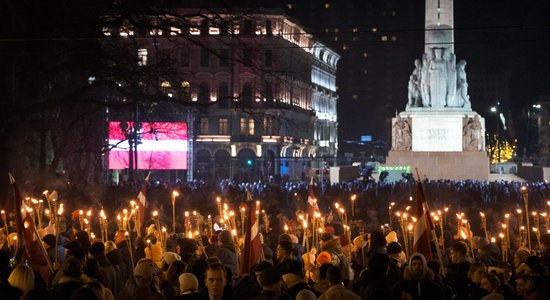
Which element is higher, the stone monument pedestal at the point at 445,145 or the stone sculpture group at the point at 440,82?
the stone sculpture group at the point at 440,82

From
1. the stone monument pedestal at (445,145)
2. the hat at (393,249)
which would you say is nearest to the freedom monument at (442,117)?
the stone monument pedestal at (445,145)

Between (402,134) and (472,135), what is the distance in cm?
310

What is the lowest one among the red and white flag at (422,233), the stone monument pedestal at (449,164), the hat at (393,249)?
the hat at (393,249)

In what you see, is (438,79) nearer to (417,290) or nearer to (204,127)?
(417,290)

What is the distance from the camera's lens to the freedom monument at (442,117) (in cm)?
4359

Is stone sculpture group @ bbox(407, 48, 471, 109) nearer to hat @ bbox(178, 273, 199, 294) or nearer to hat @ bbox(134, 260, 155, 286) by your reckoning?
hat @ bbox(134, 260, 155, 286)

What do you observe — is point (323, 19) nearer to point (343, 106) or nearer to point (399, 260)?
point (343, 106)

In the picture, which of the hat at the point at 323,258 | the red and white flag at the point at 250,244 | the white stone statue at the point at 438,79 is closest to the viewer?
the red and white flag at the point at 250,244

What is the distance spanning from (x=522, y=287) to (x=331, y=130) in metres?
113

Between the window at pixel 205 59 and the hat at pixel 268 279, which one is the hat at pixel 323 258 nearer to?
the hat at pixel 268 279

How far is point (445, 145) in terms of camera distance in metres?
44.1

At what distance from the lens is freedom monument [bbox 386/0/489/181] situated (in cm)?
4359

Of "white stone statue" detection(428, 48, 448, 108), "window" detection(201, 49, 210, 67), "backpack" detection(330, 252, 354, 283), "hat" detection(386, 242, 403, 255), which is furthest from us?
"window" detection(201, 49, 210, 67)

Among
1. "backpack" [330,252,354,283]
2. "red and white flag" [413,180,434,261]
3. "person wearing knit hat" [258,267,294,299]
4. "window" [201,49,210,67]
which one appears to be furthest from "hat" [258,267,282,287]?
"window" [201,49,210,67]
